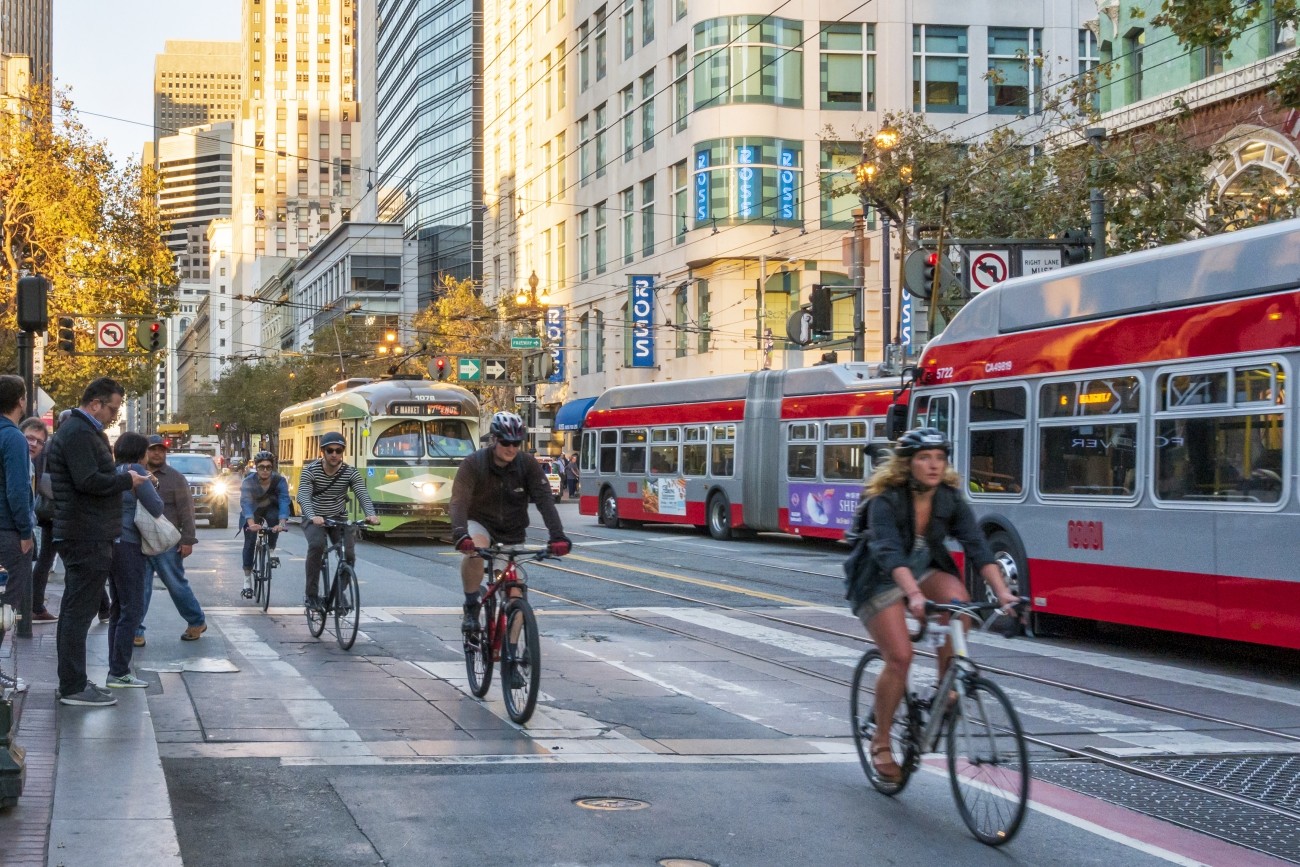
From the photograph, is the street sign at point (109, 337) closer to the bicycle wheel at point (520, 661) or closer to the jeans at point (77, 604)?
the jeans at point (77, 604)

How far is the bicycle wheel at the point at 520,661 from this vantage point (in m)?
9.43

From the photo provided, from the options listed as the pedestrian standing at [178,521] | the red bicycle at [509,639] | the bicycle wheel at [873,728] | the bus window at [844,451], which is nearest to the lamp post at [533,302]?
the bus window at [844,451]

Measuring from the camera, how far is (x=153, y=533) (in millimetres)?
10844

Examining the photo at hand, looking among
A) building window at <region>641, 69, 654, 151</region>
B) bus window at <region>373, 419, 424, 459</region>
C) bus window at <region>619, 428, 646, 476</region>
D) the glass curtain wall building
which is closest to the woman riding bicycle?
bus window at <region>373, 419, 424, 459</region>

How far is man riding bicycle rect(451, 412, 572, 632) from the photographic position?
1008 cm

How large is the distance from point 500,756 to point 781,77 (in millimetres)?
43155

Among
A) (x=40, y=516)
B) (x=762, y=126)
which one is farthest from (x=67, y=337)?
(x=762, y=126)

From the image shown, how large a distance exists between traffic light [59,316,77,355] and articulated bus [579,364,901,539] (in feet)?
38.2

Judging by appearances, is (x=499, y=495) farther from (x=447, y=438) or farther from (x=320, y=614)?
(x=447, y=438)

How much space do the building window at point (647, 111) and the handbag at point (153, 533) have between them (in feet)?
149

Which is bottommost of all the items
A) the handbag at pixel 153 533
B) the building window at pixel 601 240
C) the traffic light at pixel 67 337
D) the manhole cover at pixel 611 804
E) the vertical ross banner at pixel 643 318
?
the manhole cover at pixel 611 804

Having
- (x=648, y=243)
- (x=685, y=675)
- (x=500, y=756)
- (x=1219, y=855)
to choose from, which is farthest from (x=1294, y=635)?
(x=648, y=243)

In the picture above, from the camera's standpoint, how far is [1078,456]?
14.1 m

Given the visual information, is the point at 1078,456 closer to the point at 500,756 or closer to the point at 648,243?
the point at 500,756
